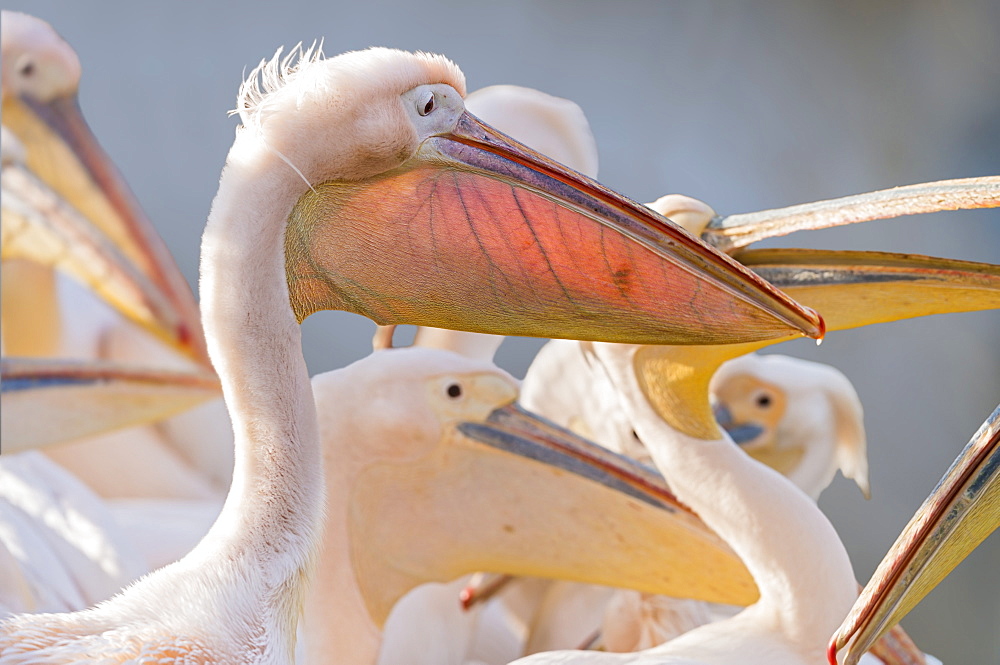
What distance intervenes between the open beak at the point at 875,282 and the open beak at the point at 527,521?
38 centimetres

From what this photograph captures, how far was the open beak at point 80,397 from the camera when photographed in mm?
1777

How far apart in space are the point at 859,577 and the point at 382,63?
3.09 meters

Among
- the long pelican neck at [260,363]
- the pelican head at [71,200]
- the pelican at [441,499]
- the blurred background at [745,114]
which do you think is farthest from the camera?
the blurred background at [745,114]

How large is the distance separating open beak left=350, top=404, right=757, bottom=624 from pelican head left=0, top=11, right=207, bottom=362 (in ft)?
3.22

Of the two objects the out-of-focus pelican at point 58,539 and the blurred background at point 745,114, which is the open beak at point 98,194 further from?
the blurred background at point 745,114

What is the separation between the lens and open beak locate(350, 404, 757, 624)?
150 centimetres

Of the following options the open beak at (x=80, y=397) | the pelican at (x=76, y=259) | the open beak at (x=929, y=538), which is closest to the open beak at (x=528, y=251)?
the open beak at (x=929, y=538)

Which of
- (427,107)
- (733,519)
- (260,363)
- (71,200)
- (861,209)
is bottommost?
(733,519)

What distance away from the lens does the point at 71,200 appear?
7.59 ft

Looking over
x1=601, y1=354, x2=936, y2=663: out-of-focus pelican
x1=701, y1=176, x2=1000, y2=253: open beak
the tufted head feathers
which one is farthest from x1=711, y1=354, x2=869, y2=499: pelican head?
the tufted head feathers

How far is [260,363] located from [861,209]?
2.39 feet

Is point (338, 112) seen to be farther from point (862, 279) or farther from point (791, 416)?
point (791, 416)

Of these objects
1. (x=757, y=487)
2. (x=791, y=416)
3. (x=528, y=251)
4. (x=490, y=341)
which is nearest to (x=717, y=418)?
(x=791, y=416)

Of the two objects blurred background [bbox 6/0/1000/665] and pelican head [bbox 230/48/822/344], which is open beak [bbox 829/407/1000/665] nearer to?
pelican head [bbox 230/48/822/344]
